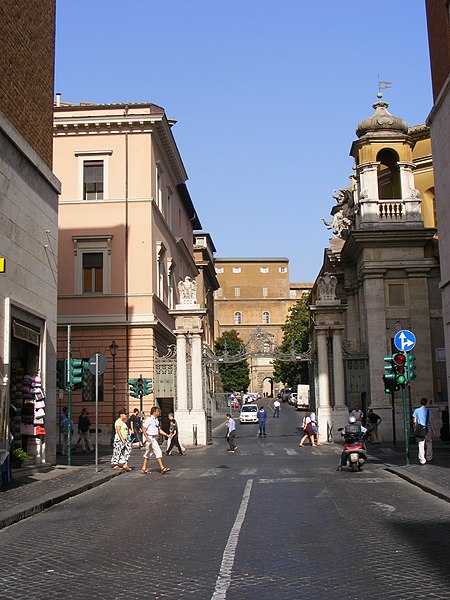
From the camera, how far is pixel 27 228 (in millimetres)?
19453

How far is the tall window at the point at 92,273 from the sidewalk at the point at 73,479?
36.9ft

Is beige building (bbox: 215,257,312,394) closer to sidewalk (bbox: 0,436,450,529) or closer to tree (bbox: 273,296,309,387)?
tree (bbox: 273,296,309,387)

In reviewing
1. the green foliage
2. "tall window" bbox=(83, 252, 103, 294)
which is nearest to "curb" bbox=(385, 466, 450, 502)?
the green foliage

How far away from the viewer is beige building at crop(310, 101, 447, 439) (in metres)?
33.8

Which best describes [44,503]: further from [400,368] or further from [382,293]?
[382,293]

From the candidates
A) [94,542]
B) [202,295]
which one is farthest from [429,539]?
[202,295]

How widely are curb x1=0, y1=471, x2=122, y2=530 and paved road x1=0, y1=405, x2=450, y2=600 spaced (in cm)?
18

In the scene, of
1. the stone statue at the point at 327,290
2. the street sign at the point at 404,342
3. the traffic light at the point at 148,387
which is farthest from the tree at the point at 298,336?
the street sign at the point at 404,342

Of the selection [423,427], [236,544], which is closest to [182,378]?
[423,427]

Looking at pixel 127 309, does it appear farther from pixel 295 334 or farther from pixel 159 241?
pixel 295 334

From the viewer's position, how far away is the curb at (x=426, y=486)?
14.2 meters

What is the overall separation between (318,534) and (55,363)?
1285 cm

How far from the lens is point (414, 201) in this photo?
1405 inches

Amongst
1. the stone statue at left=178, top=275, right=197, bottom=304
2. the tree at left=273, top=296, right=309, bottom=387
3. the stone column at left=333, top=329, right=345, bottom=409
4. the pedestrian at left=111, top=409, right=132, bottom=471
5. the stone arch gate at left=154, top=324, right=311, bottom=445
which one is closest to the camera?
the pedestrian at left=111, top=409, right=132, bottom=471
